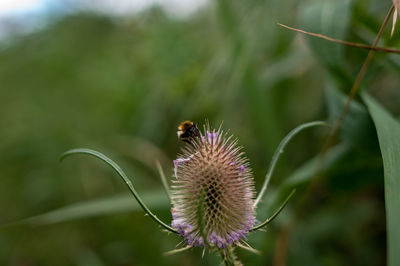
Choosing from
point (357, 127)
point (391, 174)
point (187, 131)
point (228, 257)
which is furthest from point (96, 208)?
point (391, 174)

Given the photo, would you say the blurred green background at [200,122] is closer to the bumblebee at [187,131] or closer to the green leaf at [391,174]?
the green leaf at [391,174]

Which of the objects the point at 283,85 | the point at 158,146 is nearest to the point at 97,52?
the point at 158,146

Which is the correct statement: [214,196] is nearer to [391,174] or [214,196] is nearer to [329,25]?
[391,174]

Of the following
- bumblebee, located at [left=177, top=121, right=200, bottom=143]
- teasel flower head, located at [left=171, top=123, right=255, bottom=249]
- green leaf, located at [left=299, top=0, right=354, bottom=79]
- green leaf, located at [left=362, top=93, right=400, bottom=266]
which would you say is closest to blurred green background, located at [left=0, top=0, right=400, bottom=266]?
green leaf, located at [left=299, top=0, right=354, bottom=79]

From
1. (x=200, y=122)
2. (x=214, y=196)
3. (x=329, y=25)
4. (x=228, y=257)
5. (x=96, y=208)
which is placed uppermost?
(x=329, y=25)

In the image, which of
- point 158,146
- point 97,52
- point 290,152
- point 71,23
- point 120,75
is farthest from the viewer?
point 71,23

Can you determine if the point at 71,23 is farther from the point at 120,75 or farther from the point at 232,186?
the point at 232,186
